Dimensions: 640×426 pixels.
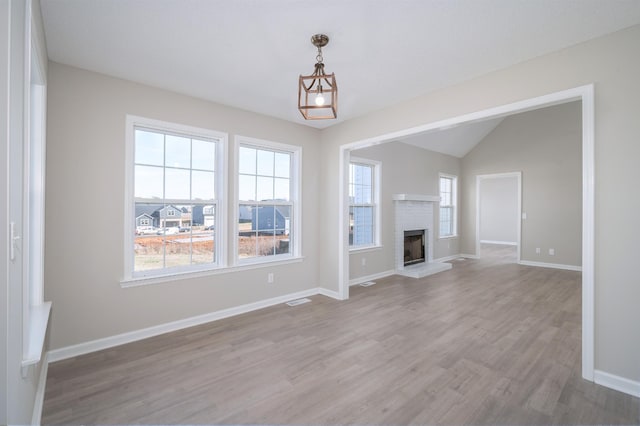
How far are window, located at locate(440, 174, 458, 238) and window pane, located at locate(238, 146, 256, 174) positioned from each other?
215 inches

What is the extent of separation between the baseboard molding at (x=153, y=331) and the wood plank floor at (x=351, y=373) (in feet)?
0.34

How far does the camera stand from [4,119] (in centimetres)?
109

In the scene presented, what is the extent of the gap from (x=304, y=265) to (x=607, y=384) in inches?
135

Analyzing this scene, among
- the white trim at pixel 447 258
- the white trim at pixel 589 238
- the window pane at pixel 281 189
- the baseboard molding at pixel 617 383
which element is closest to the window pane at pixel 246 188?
the window pane at pixel 281 189

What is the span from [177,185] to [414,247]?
5.19 metres

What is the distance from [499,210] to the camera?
11.9 meters

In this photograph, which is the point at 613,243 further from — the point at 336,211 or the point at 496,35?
the point at 336,211

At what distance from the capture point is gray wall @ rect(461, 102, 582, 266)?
6.46 m

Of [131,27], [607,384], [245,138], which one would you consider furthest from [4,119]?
[607,384]

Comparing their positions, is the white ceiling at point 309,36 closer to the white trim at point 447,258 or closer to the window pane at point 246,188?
the window pane at point 246,188

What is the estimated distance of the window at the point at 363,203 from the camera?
5.57 metres

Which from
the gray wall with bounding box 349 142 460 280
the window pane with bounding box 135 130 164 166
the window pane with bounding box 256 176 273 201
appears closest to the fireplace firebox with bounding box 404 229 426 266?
the gray wall with bounding box 349 142 460 280

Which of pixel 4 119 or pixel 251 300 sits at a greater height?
pixel 4 119

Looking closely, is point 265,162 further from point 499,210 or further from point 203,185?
point 499,210
